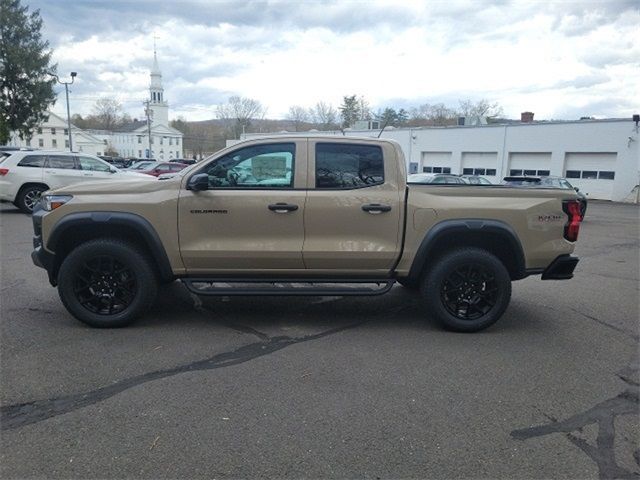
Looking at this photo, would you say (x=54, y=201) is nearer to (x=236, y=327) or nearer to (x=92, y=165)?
(x=236, y=327)

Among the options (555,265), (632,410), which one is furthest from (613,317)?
(632,410)

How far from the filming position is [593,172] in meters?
30.9

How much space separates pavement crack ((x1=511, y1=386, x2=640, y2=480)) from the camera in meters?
2.76

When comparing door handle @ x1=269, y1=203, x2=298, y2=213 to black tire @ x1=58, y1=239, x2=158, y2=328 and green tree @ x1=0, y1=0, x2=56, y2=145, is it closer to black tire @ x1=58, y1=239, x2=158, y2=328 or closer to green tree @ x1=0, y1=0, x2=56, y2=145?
black tire @ x1=58, y1=239, x2=158, y2=328

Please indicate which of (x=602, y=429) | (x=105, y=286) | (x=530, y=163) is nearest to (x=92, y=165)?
(x=105, y=286)

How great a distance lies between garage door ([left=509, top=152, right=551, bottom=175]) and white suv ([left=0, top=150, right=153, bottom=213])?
28413 mm

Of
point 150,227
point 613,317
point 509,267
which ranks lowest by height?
point 613,317

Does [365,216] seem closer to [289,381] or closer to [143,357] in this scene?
[289,381]

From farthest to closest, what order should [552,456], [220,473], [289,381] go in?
[289,381]
[552,456]
[220,473]

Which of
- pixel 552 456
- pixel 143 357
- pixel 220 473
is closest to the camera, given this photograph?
pixel 220 473

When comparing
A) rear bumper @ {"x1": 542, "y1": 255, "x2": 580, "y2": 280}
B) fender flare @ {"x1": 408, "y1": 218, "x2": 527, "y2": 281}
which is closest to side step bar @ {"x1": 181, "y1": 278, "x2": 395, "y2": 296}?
fender flare @ {"x1": 408, "y1": 218, "x2": 527, "y2": 281}

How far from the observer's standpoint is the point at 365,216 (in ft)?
15.5

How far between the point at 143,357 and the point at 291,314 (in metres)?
1.76

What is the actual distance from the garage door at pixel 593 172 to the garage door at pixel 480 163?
201 inches
